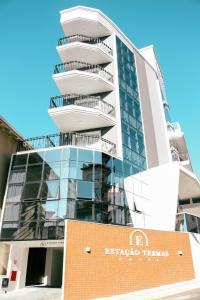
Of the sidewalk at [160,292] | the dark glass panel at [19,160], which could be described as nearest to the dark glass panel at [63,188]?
the dark glass panel at [19,160]

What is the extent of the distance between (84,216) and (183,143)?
22.0m

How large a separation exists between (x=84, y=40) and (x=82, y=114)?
10.4 metres

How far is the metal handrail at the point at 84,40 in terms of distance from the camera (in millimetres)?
27359

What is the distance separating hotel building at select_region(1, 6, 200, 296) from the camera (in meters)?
17.2

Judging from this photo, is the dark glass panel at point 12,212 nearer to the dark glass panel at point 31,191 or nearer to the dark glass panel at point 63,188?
the dark glass panel at point 31,191

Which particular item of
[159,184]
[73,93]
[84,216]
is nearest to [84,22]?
[73,93]

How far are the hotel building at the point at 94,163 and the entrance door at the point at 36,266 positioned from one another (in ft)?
0.24

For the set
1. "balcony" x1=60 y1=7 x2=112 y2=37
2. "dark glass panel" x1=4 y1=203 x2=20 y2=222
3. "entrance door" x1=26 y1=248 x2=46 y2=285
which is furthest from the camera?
"balcony" x1=60 y1=7 x2=112 y2=37

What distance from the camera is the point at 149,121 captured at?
2864 cm

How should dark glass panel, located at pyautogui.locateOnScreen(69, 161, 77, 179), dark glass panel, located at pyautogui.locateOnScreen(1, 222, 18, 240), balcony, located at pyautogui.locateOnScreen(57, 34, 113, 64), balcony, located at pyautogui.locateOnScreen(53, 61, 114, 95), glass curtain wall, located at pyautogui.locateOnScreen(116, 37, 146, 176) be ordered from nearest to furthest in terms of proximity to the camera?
dark glass panel, located at pyautogui.locateOnScreen(1, 222, 18, 240)
dark glass panel, located at pyautogui.locateOnScreen(69, 161, 77, 179)
glass curtain wall, located at pyautogui.locateOnScreen(116, 37, 146, 176)
balcony, located at pyautogui.locateOnScreen(53, 61, 114, 95)
balcony, located at pyautogui.locateOnScreen(57, 34, 113, 64)

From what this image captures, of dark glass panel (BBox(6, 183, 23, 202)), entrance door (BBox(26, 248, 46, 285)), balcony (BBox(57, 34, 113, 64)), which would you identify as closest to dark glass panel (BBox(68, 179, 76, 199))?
dark glass panel (BBox(6, 183, 23, 202))

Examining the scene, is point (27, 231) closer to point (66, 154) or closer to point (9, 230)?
point (9, 230)

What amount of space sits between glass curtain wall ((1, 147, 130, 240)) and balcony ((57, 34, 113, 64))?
470 inches

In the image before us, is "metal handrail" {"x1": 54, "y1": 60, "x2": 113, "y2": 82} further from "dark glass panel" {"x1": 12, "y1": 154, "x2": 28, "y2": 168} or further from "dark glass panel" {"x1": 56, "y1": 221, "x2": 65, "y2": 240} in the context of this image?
"dark glass panel" {"x1": 56, "y1": 221, "x2": 65, "y2": 240}
